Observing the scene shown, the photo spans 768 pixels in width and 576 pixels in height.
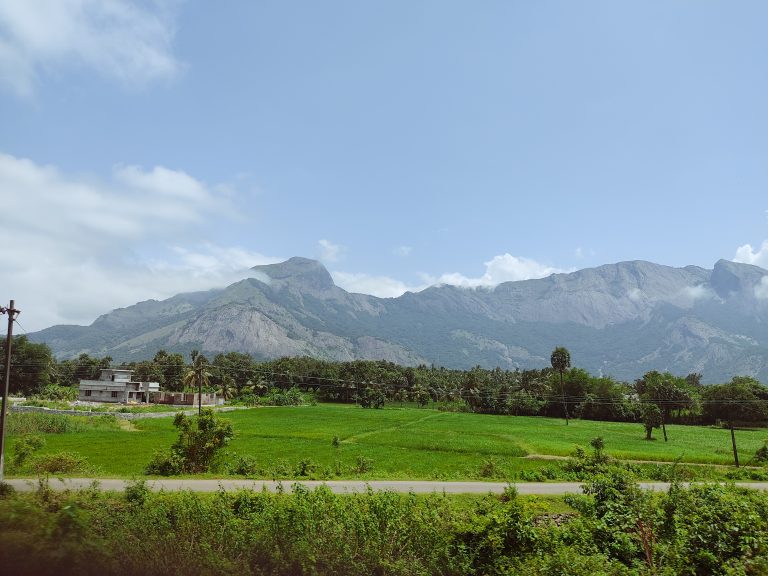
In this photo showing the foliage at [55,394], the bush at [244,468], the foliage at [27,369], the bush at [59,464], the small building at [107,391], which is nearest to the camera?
the bush at [59,464]

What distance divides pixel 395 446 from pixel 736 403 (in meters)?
83.1

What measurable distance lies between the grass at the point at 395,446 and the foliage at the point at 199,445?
2.83m

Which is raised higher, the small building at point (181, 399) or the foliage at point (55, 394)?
the foliage at point (55, 394)

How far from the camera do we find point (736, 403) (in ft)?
326

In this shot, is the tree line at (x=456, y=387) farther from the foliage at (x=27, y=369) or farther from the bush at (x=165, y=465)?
the bush at (x=165, y=465)

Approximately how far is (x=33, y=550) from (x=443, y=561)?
11.4 meters

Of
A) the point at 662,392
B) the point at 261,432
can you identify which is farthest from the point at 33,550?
the point at 662,392

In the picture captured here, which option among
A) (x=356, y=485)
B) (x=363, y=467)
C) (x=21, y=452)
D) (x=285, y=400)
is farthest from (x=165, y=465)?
(x=285, y=400)

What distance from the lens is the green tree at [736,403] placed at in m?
96.4

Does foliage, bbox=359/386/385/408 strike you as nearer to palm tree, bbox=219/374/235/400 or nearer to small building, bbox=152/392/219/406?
small building, bbox=152/392/219/406

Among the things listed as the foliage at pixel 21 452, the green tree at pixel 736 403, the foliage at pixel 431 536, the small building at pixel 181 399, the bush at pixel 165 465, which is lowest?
the green tree at pixel 736 403

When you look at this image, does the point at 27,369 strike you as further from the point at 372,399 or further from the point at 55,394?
the point at 372,399

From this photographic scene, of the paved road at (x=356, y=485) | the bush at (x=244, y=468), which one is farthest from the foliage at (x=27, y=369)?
the bush at (x=244, y=468)

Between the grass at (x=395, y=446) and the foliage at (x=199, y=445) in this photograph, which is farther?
the grass at (x=395, y=446)
